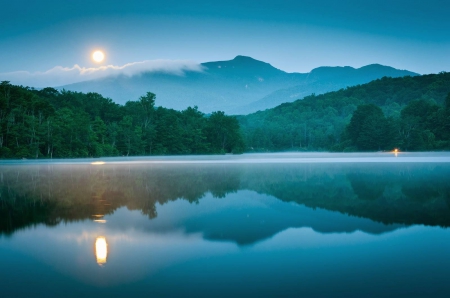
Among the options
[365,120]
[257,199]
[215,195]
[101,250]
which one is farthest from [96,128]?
[101,250]

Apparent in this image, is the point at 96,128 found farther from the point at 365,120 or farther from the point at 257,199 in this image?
the point at 257,199

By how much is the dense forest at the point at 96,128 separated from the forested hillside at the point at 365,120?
27.3 meters

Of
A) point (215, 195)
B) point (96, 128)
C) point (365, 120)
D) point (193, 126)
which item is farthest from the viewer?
point (365, 120)

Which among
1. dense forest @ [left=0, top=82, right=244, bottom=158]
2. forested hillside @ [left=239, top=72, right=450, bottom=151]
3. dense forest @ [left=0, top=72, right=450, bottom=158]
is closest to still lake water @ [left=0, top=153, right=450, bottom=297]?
dense forest @ [left=0, top=82, right=244, bottom=158]

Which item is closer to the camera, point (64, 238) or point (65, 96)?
point (64, 238)

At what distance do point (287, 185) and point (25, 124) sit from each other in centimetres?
4691

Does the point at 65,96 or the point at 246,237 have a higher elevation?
the point at 65,96

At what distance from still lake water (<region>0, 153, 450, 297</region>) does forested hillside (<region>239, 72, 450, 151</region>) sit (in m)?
74.5

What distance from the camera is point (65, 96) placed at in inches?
3091

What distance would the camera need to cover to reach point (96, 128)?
65.2m

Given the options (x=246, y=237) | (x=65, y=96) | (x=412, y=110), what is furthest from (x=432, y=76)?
(x=246, y=237)

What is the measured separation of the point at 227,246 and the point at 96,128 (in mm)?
60976

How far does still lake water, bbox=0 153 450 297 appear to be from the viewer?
19.1ft

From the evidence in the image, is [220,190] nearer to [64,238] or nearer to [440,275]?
[64,238]
